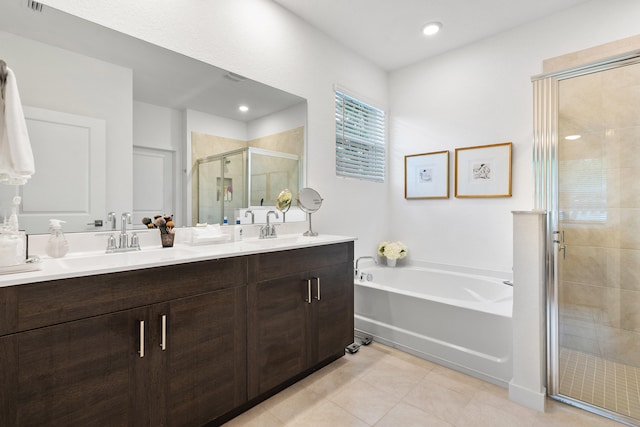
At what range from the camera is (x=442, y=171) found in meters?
3.09

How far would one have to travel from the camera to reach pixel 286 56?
243cm

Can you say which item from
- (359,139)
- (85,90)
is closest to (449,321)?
(359,139)

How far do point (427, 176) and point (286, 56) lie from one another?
181 centimetres

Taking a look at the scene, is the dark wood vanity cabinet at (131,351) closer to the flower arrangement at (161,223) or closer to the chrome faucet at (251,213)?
the flower arrangement at (161,223)

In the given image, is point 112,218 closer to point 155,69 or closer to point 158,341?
point 158,341

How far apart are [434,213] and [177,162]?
97.2 inches

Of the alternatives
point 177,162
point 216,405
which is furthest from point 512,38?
point 216,405

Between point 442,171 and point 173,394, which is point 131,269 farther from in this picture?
point 442,171

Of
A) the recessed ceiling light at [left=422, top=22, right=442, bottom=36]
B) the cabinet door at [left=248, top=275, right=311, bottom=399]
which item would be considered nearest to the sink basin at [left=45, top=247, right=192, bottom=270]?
the cabinet door at [left=248, top=275, right=311, bottom=399]

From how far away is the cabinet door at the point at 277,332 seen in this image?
5.30 ft

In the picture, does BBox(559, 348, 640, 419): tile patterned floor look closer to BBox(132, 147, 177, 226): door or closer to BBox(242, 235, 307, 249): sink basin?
BBox(242, 235, 307, 249): sink basin

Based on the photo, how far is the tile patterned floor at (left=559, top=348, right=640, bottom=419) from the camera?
163cm

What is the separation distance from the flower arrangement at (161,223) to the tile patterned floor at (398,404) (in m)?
1.08

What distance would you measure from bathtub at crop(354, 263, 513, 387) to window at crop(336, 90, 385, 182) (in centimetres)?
110
